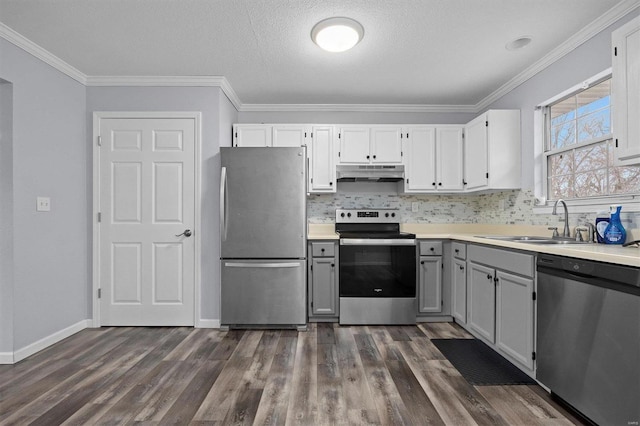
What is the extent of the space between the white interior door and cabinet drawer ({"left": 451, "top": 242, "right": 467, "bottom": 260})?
102 inches

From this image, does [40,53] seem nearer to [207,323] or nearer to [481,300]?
[207,323]

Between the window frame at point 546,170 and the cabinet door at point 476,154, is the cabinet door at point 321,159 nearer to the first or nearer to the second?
the cabinet door at point 476,154

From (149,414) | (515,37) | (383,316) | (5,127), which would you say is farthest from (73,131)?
(515,37)

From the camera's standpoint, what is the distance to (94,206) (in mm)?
3172

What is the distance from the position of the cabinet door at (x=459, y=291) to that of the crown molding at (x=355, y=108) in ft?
6.30

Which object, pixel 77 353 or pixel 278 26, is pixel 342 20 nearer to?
pixel 278 26

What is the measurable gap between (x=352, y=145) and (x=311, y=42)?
1384 mm

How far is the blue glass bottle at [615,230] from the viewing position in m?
2.04

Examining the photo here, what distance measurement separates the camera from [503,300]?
236 centimetres

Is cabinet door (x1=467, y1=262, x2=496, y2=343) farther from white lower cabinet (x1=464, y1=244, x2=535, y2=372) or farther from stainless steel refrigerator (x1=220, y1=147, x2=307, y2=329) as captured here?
stainless steel refrigerator (x1=220, y1=147, x2=307, y2=329)

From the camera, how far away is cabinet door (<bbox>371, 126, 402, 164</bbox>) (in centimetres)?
371

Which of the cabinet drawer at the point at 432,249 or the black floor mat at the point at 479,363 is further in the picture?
the cabinet drawer at the point at 432,249

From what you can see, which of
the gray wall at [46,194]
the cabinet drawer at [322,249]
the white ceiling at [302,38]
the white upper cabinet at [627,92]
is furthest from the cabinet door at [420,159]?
the gray wall at [46,194]

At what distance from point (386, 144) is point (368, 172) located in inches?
14.8
